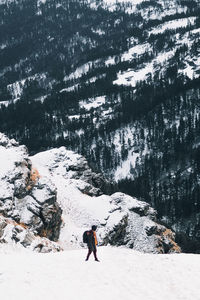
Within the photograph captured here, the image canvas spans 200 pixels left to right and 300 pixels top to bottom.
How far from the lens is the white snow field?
52.9 ft

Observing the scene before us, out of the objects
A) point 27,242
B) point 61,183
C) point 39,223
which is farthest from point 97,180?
point 27,242

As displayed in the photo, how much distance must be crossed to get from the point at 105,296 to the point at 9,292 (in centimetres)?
449

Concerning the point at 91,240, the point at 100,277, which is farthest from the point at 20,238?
the point at 100,277

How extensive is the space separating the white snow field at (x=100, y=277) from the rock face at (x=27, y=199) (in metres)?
14.5

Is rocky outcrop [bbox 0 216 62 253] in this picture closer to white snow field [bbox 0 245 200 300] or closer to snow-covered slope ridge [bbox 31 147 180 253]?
white snow field [bbox 0 245 200 300]

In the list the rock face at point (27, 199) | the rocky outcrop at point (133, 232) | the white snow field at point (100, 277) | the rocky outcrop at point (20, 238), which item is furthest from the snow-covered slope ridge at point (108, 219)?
the white snow field at point (100, 277)

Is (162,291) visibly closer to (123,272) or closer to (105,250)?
(123,272)

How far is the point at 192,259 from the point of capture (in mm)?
23328

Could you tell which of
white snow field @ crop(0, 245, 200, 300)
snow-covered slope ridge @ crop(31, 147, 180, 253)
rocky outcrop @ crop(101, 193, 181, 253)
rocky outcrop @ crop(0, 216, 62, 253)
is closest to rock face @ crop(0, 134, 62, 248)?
snow-covered slope ridge @ crop(31, 147, 180, 253)

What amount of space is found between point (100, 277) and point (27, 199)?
22595mm

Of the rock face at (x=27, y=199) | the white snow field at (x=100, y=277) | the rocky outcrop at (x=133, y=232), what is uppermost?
the white snow field at (x=100, y=277)

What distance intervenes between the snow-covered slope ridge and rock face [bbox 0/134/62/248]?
3260 millimetres

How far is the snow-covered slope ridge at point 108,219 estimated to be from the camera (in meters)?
42.4

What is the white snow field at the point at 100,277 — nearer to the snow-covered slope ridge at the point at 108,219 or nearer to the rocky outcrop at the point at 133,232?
the snow-covered slope ridge at the point at 108,219
